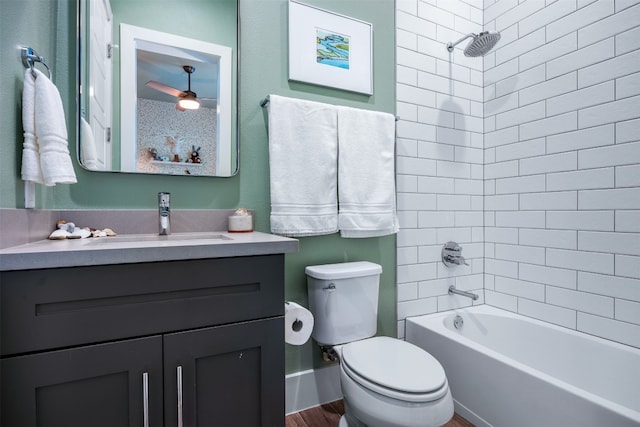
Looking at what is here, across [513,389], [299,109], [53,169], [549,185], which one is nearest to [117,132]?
[53,169]

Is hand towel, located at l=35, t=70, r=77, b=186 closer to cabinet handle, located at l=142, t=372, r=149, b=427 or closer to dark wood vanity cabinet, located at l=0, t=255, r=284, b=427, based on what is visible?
dark wood vanity cabinet, located at l=0, t=255, r=284, b=427

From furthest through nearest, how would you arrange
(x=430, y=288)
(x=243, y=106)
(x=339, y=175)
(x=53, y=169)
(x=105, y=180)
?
(x=430, y=288), (x=339, y=175), (x=243, y=106), (x=105, y=180), (x=53, y=169)

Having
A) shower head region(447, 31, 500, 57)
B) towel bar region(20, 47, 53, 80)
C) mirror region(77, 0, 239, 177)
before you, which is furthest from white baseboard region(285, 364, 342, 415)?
shower head region(447, 31, 500, 57)

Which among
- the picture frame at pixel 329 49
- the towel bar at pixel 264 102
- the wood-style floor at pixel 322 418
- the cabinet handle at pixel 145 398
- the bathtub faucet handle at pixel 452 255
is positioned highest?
the picture frame at pixel 329 49

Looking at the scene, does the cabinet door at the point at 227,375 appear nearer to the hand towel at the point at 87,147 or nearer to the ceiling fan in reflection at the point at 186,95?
the hand towel at the point at 87,147

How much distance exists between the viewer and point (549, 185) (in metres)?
1.80

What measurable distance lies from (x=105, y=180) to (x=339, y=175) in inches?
40.6

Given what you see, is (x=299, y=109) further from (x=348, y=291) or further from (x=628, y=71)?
(x=628, y=71)

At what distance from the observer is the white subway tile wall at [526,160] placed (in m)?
1.53

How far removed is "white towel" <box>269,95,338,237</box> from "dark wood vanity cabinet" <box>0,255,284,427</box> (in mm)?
484

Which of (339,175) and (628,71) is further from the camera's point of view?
(339,175)

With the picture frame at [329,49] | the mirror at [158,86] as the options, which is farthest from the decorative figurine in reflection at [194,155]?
the picture frame at [329,49]

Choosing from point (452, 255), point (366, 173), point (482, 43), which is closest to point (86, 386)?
point (366, 173)

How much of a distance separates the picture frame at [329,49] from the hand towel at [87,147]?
92 cm
